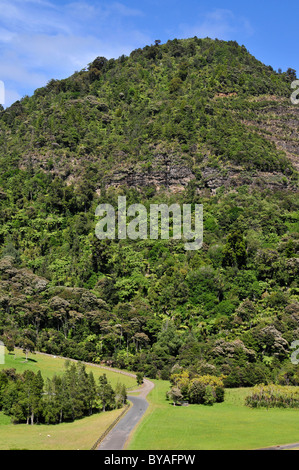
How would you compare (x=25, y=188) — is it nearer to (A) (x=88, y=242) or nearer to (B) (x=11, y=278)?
(A) (x=88, y=242)

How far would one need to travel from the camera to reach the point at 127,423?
4619 cm

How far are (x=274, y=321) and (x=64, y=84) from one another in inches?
5164

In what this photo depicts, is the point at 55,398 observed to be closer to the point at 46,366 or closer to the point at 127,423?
the point at 127,423

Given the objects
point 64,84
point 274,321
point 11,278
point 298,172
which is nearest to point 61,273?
point 11,278

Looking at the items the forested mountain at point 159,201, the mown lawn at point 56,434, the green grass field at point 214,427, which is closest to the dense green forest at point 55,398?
the mown lawn at point 56,434

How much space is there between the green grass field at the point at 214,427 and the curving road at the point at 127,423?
2.82 feet

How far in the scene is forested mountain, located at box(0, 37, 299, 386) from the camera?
75.8m

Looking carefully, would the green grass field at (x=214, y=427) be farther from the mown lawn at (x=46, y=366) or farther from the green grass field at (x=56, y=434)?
the mown lawn at (x=46, y=366)

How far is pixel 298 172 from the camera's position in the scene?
412 ft

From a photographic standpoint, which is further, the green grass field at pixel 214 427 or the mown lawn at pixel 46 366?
the mown lawn at pixel 46 366

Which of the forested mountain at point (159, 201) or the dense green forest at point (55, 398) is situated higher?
the forested mountain at point (159, 201)

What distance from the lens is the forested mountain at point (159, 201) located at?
75812mm

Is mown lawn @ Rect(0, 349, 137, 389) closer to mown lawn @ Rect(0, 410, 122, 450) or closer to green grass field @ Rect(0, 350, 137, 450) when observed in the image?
green grass field @ Rect(0, 350, 137, 450)

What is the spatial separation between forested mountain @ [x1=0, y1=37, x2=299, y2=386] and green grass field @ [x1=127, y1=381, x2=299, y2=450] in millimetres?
8788
